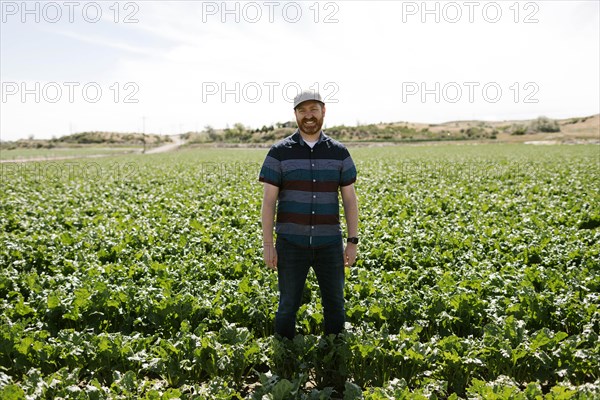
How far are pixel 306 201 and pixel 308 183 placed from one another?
172mm

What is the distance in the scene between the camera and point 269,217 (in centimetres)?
426

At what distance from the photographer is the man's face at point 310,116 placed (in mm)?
4027

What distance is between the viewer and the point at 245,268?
292 inches

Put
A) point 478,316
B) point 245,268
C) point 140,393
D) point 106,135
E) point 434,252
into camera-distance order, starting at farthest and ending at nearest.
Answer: point 106,135 < point 434,252 < point 245,268 < point 478,316 < point 140,393

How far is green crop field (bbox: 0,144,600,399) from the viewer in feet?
14.1

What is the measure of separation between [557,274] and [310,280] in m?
3.52

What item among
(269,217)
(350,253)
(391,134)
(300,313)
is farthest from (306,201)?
(391,134)

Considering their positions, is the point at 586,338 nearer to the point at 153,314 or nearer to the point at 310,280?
the point at 310,280

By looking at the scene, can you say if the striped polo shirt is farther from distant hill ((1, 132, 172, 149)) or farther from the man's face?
distant hill ((1, 132, 172, 149))

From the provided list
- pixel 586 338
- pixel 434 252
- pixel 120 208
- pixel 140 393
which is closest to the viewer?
pixel 140 393

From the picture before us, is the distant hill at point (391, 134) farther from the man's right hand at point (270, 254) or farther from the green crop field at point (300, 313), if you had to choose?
the man's right hand at point (270, 254)

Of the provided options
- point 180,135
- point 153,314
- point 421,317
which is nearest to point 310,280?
point 421,317

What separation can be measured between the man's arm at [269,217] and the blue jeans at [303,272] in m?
0.08

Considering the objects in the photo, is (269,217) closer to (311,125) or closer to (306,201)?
(306,201)
